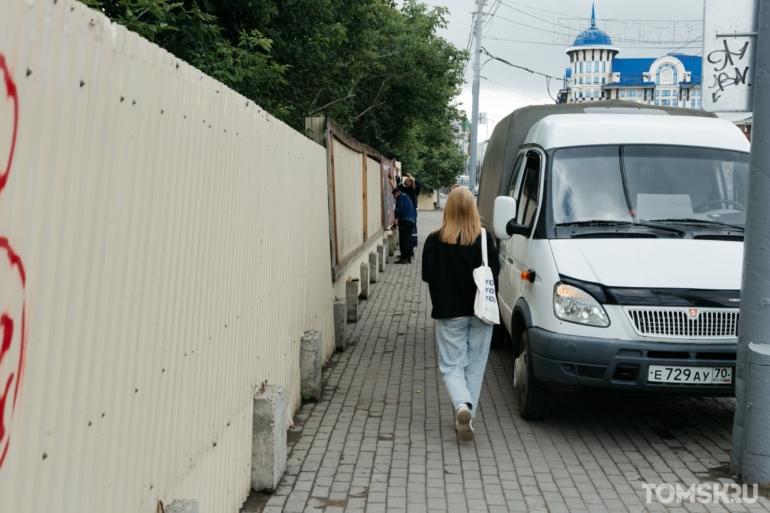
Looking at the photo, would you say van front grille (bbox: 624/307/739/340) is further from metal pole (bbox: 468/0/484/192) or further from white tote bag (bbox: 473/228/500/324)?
metal pole (bbox: 468/0/484/192)

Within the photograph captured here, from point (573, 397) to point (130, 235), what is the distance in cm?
587

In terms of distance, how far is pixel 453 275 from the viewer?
22.2ft

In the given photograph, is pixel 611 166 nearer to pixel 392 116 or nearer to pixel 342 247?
pixel 342 247

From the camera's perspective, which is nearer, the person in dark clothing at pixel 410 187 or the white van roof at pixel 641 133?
the white van roof at pixel 641 133

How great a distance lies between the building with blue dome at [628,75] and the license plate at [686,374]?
5152 inches

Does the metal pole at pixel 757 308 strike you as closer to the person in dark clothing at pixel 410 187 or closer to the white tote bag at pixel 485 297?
the white tote bag at pixel 485 297

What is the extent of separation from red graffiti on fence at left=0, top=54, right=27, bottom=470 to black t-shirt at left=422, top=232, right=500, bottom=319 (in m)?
4.57

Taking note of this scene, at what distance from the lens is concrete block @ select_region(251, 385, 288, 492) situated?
5.39 m

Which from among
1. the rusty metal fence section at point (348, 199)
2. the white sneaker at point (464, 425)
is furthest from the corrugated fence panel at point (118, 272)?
the rusty metal fence section at point (348, 199)

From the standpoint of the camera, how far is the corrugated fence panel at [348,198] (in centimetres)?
1168

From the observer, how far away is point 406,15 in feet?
125

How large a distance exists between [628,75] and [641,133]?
136m

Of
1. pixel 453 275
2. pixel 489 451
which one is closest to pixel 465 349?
pixel 453 275

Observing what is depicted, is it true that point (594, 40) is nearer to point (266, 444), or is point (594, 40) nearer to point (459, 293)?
point (459, 293)
